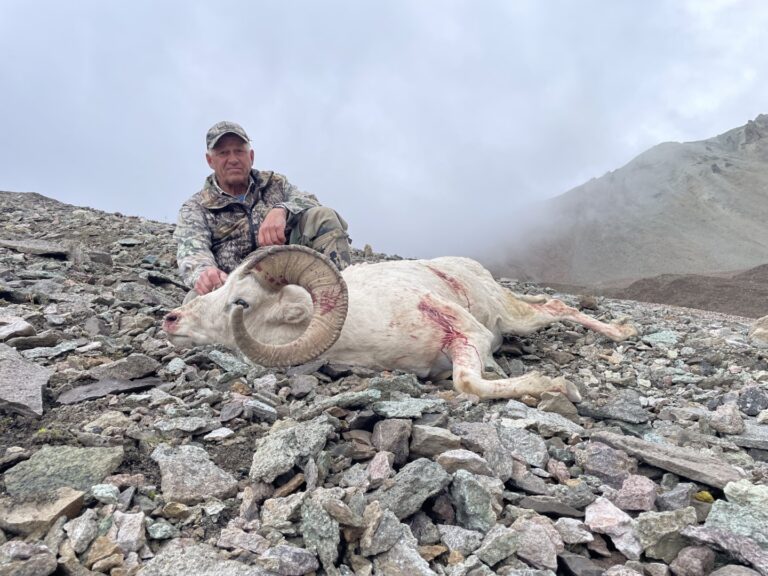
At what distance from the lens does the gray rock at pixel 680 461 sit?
2514 mm

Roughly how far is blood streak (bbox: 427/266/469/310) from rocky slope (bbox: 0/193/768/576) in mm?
2170

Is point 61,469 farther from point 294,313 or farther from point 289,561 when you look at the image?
point 294,313

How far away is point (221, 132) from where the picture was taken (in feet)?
21.9

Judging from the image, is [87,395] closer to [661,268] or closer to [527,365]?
[527,365]

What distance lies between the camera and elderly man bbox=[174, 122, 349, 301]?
6.69 m

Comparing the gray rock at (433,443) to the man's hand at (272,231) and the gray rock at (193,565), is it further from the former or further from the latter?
the man's hand at (272,231)

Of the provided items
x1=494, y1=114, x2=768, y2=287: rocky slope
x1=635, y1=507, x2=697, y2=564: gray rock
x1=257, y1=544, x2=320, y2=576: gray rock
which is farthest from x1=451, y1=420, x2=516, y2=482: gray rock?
x1=494, y1=114, x2=768, y2=287: rocky slope

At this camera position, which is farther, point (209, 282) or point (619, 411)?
point (209, 282)

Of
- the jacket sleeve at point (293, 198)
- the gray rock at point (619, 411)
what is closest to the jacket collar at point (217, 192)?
the jacket sleeve at point (293, 198)

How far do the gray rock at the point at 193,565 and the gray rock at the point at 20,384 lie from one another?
1.63 meters

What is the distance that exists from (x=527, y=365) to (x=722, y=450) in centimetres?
267

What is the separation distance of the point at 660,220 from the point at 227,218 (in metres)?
73.8

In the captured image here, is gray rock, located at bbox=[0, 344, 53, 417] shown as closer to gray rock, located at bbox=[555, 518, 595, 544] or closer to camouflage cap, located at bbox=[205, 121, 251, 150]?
gray rock, located at bbox=[555, 518, 595, 544]

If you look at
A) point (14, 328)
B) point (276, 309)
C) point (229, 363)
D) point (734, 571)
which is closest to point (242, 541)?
point (734, 571)
